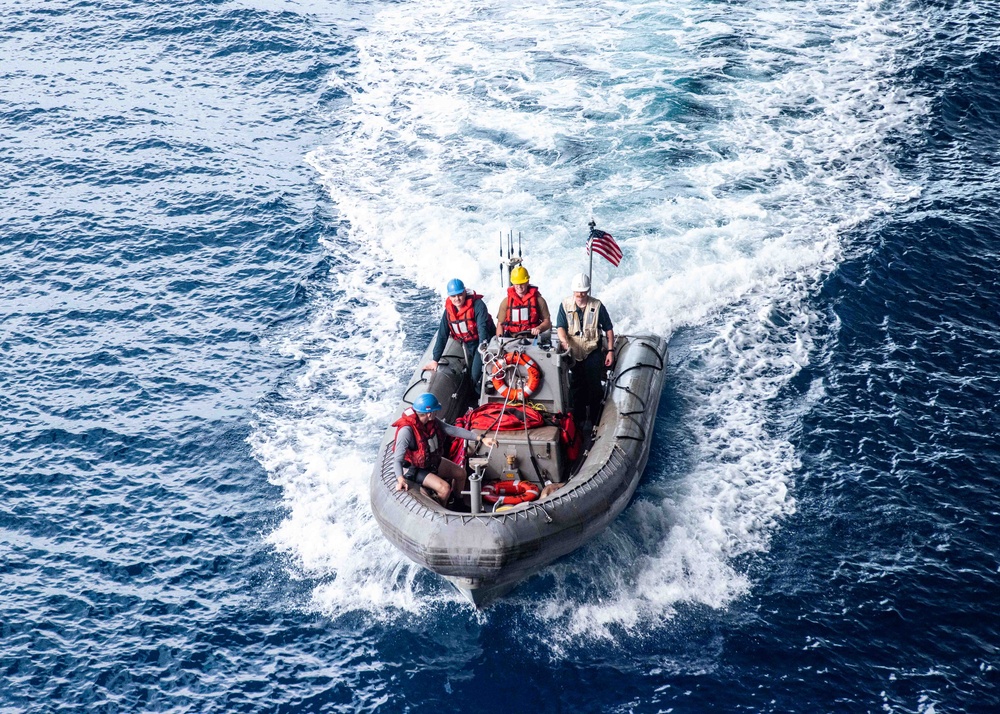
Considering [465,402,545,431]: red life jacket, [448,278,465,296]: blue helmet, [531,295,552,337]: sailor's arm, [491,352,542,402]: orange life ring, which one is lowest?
[465,402,545,431]: red life jacket

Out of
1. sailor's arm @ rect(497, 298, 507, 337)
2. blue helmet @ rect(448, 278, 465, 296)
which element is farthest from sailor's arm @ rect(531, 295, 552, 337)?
blue helmet @ rect(448, 278, 465, 296)

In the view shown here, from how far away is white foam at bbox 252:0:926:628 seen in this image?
14859 millimetres

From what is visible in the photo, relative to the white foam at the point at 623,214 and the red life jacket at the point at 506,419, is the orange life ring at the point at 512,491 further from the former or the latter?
the white foam at the point at 623,214

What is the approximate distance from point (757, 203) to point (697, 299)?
11.8 ft

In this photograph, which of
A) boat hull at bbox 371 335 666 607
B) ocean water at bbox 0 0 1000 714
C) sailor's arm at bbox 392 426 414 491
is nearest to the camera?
boat hull at bbox 371 335 666 607

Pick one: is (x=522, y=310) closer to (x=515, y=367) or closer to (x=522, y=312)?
(x=522, y=312)

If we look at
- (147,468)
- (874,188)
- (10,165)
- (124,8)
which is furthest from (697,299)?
(124,8)

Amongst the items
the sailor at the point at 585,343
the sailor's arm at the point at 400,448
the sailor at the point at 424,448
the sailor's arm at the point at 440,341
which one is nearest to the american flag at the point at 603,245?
the sailor at the point at 585,343

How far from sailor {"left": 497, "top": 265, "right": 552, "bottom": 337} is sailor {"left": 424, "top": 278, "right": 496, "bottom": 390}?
16.8 inches

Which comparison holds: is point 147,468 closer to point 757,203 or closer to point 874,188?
point 757,203

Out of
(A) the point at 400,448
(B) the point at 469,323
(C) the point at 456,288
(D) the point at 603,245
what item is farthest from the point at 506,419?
(D) the point at 603,245

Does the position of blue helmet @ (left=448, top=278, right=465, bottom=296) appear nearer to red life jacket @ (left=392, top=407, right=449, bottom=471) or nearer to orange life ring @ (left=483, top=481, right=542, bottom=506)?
red life jacket @ (left=392, top=407, right=449, bottom=471)

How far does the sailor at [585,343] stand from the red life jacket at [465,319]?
1368 mm

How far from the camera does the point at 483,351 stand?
51.1 ft
